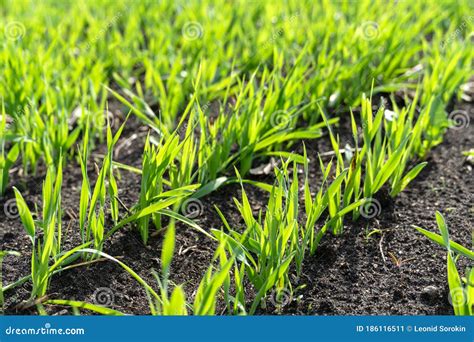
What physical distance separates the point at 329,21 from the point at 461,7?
3.31 ft

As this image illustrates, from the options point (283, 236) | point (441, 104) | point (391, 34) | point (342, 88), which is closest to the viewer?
point (283, 236)

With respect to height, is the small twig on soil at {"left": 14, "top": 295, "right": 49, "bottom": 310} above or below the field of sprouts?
below

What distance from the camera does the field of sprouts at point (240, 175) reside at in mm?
1992

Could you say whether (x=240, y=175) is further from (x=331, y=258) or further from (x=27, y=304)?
(x=27, y=304)

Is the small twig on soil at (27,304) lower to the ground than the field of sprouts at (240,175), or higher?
lower

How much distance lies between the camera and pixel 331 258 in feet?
7.27

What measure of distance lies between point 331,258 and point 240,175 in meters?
0.57

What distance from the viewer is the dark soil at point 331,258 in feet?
6.63

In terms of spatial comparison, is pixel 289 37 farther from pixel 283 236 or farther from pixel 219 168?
pixel 283 236

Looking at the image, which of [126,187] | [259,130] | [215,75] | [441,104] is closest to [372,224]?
[259,130]

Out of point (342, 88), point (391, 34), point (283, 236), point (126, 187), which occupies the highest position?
point (391, 34)

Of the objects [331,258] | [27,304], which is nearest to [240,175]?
[331,258]

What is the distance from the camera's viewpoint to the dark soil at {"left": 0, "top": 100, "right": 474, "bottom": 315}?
2.02 meters

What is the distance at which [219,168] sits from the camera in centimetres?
253
